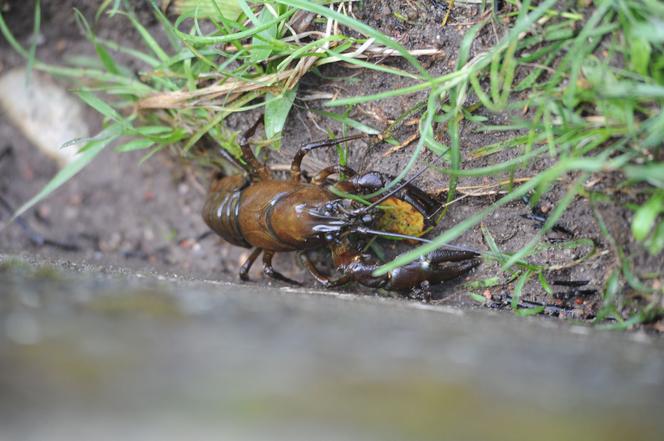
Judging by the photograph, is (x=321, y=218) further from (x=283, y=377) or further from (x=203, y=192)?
(x=283, y=377)

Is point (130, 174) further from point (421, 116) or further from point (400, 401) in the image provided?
point (400, 401)

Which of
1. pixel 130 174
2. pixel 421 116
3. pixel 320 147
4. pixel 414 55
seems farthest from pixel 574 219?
pixel 130 174

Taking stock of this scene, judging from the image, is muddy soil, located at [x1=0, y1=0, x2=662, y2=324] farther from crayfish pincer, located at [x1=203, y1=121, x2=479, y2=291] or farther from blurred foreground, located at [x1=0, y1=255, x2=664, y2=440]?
blurred foreground, located at [x1=0, y1=255, x2=664, y2=440]

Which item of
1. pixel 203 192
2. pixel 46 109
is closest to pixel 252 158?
pixel 203 192

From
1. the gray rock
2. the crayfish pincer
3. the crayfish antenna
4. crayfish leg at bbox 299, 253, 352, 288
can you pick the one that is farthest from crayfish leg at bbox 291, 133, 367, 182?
the gray rock

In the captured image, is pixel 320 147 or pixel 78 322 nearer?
pixel 78 322

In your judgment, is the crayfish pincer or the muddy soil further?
the crayfish pincer
